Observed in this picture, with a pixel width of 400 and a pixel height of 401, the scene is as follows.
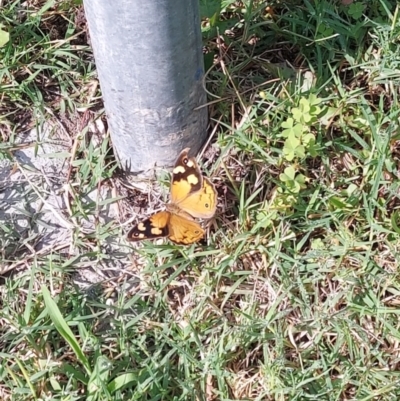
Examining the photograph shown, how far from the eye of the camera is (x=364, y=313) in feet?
7.41

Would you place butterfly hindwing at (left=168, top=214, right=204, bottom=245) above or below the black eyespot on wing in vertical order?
below

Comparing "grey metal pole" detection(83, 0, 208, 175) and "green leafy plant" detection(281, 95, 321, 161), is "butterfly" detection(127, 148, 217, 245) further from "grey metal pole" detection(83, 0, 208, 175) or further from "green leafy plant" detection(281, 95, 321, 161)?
"green leafy plant" detection(281, 95, 321, 161)

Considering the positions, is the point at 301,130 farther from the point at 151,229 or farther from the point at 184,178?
the point at 151,229

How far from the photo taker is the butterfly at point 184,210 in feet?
7.57

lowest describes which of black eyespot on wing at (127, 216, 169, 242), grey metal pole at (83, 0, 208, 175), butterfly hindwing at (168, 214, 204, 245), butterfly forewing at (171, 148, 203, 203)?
butterfly hindwing at (168, 214, 204, 245)

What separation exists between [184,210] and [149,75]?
456mm

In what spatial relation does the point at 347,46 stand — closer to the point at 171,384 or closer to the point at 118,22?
the point at 118,22

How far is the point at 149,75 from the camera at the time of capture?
214 cm

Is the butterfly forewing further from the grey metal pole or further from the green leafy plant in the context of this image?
the green leafy plant

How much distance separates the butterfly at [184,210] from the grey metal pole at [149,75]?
0.13 m

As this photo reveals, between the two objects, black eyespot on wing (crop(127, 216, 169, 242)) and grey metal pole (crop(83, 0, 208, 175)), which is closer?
grey metal pole (crop(83, 0, 208, 175))

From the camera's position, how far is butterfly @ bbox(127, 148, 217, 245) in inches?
90.8

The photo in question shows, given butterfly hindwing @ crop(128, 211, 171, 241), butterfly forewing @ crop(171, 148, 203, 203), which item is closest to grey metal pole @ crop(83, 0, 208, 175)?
butterfly forewing @ crop(171, 148, 203, 203)

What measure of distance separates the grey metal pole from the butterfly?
0.13 metres
